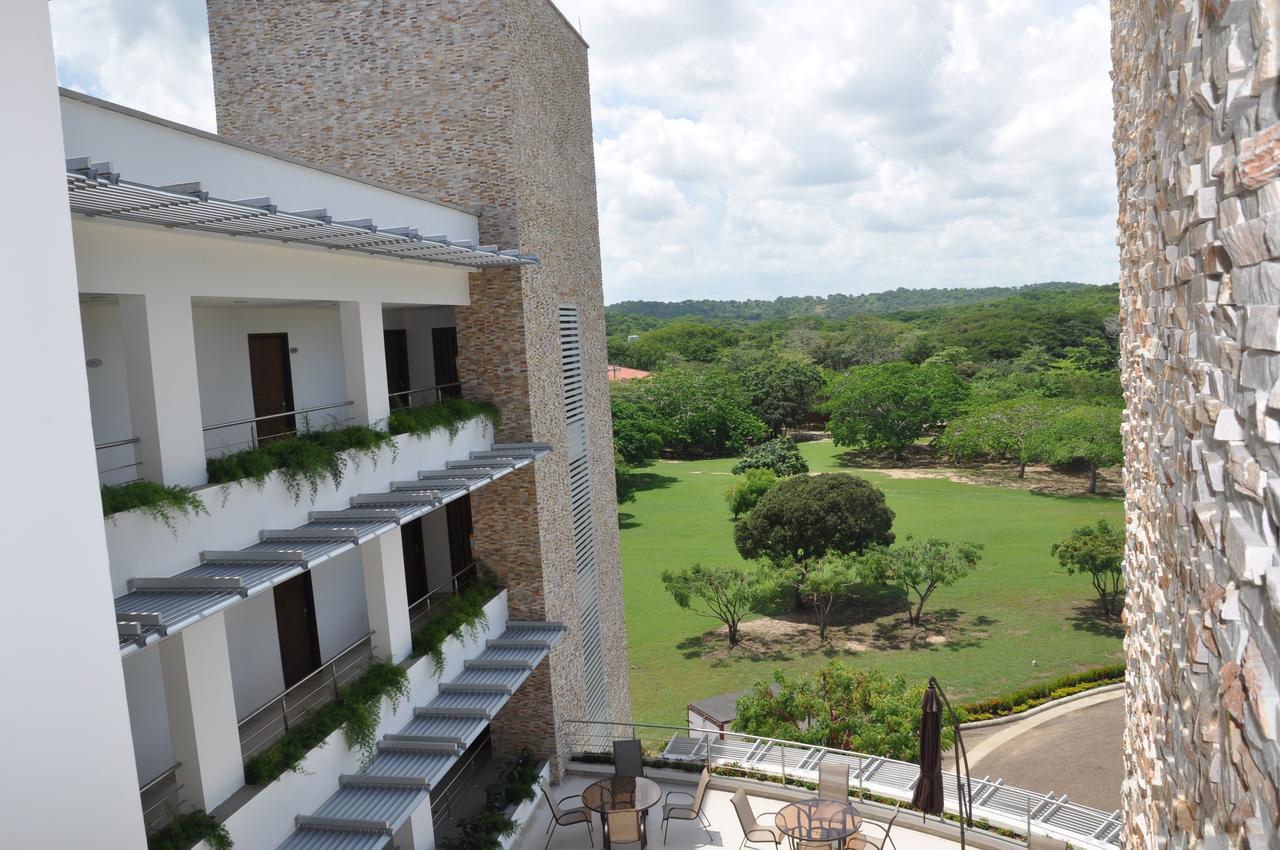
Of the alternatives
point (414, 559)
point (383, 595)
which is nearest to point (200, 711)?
point (383, 595)

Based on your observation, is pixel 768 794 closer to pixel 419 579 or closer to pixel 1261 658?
pixel 419 579

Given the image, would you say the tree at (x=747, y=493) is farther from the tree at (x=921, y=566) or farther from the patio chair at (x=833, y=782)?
the patio chair at (x=833, y=782)

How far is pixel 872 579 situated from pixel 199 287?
26226mm

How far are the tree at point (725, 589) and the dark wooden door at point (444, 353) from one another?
15.1m

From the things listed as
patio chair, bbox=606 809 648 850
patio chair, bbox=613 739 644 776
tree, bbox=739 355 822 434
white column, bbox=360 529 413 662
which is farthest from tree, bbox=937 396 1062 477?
white column, bbox=360 529 413 662

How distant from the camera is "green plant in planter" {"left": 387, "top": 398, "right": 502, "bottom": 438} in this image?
11578mm

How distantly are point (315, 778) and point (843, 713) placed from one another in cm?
1181

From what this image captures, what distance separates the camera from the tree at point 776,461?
48969 millimetres

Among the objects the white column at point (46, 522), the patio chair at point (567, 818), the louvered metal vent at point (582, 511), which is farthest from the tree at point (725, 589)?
the white column at point (46, 522)

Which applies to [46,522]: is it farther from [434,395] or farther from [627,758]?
[434,395]

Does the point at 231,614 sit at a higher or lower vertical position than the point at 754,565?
higher

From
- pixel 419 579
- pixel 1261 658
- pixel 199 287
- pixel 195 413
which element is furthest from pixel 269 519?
pixel 1261 658

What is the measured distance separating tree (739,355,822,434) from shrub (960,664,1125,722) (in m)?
38.5

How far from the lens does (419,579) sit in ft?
49.5
